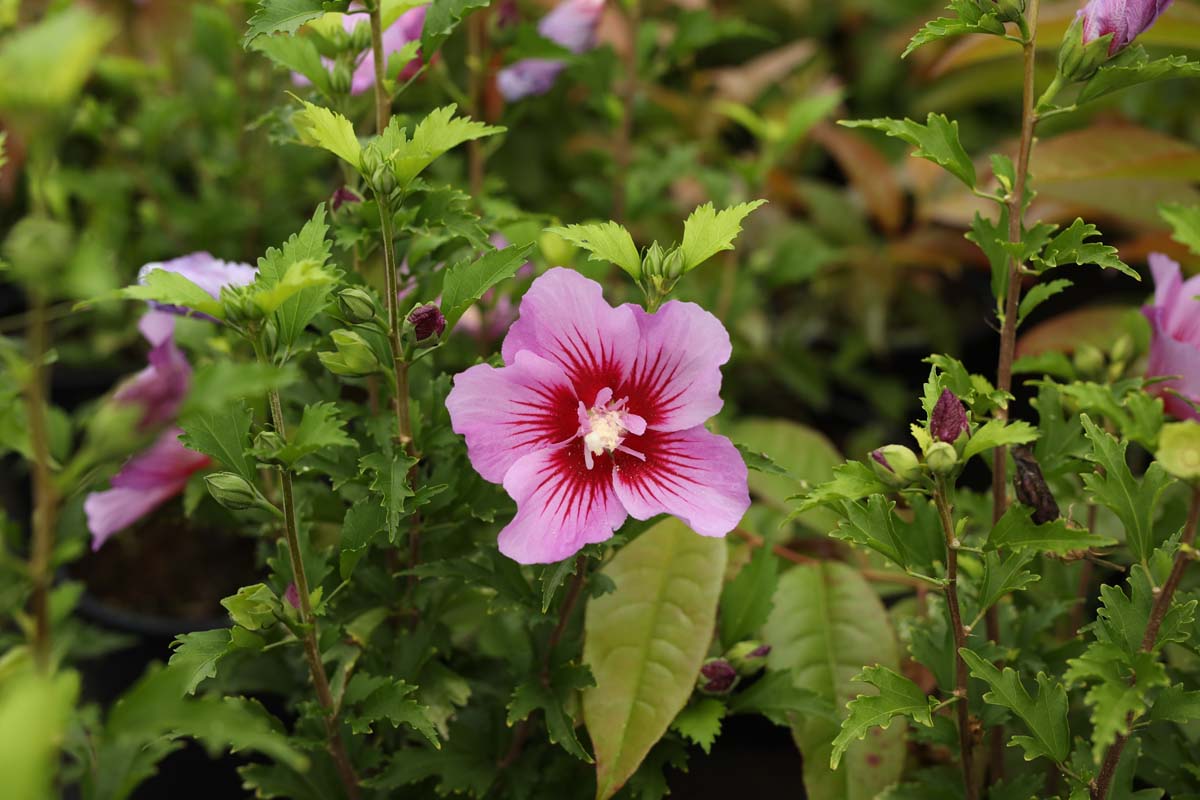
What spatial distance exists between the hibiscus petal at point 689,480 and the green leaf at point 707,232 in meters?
0.10

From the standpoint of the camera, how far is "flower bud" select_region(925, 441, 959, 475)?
0.58 metres

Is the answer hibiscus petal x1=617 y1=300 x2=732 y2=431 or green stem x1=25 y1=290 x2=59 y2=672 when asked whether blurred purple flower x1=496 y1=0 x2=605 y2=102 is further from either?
green stem x1=25 y1=290 x2=59 y2=672

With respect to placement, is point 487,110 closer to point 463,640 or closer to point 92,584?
point 463,640

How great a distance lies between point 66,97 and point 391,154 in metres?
0.24

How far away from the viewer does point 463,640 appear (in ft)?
2.75

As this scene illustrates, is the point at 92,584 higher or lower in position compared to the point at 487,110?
lower

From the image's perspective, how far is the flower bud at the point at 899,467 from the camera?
59cm

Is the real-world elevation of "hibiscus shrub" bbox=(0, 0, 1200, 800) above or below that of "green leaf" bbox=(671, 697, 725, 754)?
above

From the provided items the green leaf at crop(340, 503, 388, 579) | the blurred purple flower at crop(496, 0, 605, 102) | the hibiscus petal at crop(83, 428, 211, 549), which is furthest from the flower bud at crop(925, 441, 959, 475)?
the blurred purple flower at crop(496, 0, 605, 102)

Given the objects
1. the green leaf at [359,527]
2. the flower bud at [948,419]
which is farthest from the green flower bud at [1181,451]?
the green leaf at [359,527]

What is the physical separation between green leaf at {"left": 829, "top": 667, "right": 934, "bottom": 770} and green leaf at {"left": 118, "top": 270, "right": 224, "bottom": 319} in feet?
1.36

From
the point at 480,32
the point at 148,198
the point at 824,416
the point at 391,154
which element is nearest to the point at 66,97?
the point at 391,154

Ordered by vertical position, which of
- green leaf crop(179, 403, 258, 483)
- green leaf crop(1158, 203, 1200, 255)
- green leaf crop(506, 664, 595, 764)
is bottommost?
green leaf crop(506, 664, 595, 764)

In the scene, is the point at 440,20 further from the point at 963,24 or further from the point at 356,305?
the point at 963,24
